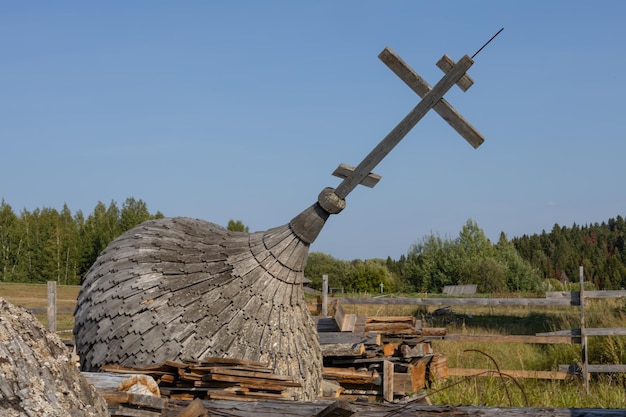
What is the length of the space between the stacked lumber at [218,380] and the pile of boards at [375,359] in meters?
2.57

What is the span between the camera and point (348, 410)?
12.9 feet

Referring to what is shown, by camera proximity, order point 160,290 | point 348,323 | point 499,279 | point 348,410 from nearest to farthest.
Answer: point 348,410 → point 160,290 → point 348,323 → point 499,279

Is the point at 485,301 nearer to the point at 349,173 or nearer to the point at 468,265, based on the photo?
the point at 349,173

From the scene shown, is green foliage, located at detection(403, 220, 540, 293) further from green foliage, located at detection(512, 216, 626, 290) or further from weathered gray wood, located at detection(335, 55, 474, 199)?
weathered gray wood, located at detection(335, 55, 474, 199)

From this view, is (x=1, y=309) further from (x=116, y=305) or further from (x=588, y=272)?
(x=588, y=272)

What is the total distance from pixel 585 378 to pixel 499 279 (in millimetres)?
24842

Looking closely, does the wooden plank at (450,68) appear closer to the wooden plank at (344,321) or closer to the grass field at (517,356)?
the grass field at (517,356)

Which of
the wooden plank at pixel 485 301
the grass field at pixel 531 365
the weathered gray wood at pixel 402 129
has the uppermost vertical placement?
the weathered gray wood at pixel 402 129

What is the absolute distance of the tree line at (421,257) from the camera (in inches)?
1550

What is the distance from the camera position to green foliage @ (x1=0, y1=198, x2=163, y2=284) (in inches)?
1724

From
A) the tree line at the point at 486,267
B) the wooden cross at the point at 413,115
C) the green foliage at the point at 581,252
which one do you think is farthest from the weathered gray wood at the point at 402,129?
the green foliage at the point at 581,252

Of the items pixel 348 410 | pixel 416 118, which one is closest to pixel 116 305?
pixel 416 118

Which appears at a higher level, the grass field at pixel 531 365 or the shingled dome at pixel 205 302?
the shingled dome at pixel 205 302

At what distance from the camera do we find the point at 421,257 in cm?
4088
